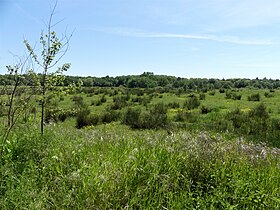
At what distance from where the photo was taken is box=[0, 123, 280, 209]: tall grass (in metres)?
3.92

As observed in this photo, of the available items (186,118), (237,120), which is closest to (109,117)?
(186,118)

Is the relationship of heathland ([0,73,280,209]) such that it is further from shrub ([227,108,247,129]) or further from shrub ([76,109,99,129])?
shrub ([227,108,247,129])

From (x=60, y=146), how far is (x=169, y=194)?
253 centimetres

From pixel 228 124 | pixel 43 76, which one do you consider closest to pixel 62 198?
pixel 43 76

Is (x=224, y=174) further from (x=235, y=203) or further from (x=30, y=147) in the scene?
(x=30, y=147)

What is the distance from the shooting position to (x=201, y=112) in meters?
19.8

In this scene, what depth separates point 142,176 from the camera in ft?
14.4

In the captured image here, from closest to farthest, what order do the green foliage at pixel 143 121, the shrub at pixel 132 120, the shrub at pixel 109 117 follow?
the green foliage at pixel 143 121, the shrub at pixel 132 120, the shrub at pixel 109 117

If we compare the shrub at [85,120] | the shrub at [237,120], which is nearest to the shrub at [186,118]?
the shrub at [237,120]

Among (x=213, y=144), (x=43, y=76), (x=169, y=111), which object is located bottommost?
(x=169, y=111)

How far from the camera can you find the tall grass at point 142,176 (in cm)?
392

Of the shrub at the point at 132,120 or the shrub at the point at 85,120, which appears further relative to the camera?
the shrub at the point at 85,120

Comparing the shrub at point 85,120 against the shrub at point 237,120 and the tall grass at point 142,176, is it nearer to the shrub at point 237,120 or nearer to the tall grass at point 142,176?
the shrub at point 237,120

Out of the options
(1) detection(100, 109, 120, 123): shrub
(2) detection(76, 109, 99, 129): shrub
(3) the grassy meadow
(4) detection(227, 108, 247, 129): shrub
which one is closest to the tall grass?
(3) the grassy meadow
